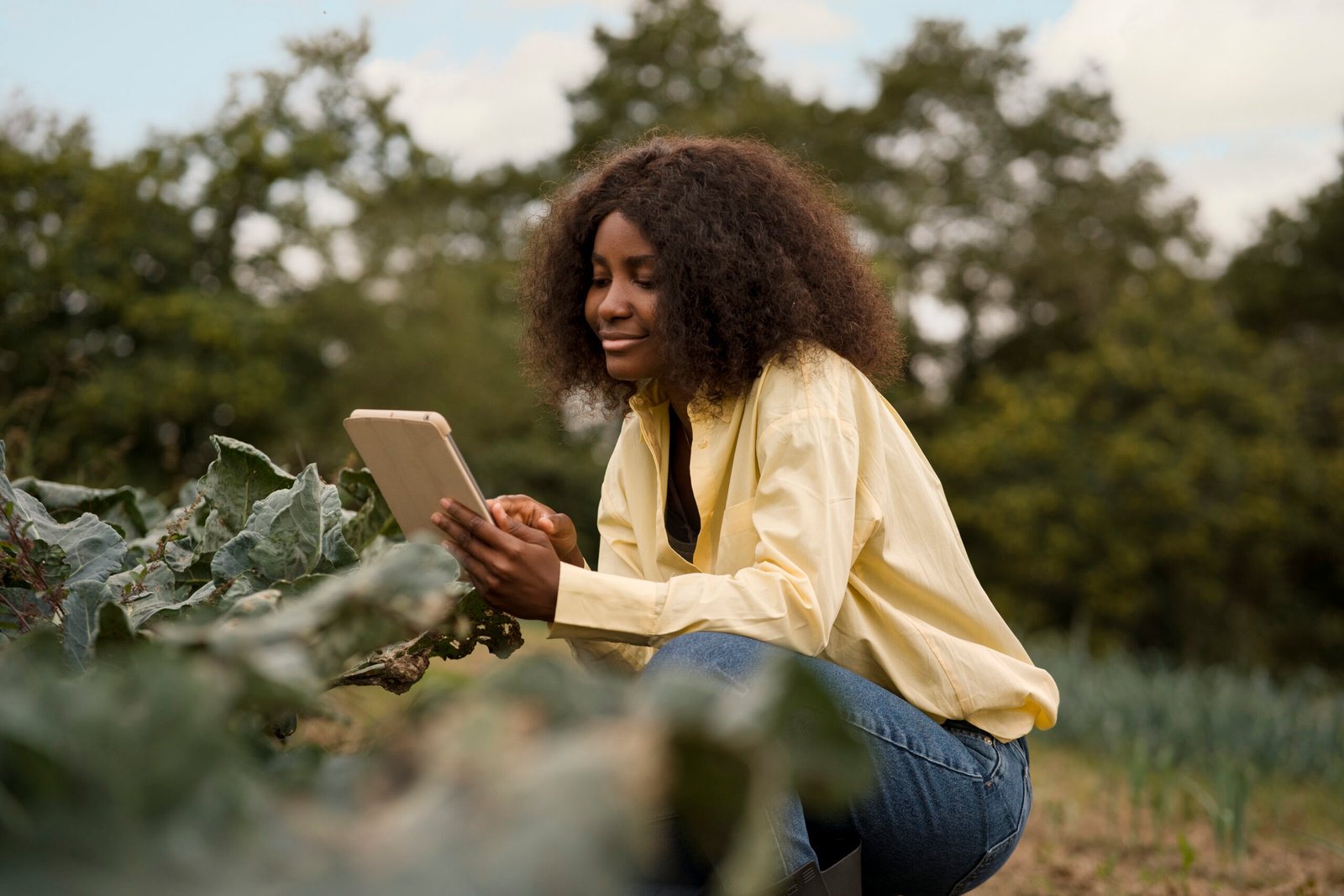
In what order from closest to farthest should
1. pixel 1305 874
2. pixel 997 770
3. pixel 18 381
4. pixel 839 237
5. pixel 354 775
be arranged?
1. pixel 354 775
2. pixel 997 770
3. pixel 839 237
4. pixel 1305 874
5. pixel 18 381

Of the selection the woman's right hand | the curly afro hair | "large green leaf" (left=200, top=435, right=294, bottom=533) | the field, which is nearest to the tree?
the field

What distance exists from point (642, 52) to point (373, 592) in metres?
21.6

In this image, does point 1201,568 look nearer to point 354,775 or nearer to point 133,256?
point 133,256

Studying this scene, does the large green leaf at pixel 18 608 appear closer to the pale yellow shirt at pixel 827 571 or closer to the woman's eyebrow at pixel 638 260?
the pale yellow shirt at pixel 827 571

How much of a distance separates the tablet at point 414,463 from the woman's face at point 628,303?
528 millimetres

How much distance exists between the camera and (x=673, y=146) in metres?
2.15

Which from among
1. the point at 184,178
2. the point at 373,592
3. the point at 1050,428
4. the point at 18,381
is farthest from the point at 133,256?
the point at 373,592

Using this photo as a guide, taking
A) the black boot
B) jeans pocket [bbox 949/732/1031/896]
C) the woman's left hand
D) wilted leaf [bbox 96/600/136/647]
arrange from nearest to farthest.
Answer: wilted leaf [bbox 96/600/136/647]
the black boot
the woman's left hand
jeans pocket [bbox 949/732/1031/896]

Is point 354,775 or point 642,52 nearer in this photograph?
point 354,775

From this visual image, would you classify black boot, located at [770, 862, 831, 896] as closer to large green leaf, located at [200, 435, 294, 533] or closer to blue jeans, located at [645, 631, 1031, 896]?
blue jeans, located at [645, 631, 1031, 896]

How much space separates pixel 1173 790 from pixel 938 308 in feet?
52.9

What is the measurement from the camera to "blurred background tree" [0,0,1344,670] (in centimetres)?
1589

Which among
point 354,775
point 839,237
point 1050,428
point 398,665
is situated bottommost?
point 1050,428

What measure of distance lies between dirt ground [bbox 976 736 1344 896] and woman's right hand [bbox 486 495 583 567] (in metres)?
1.60
